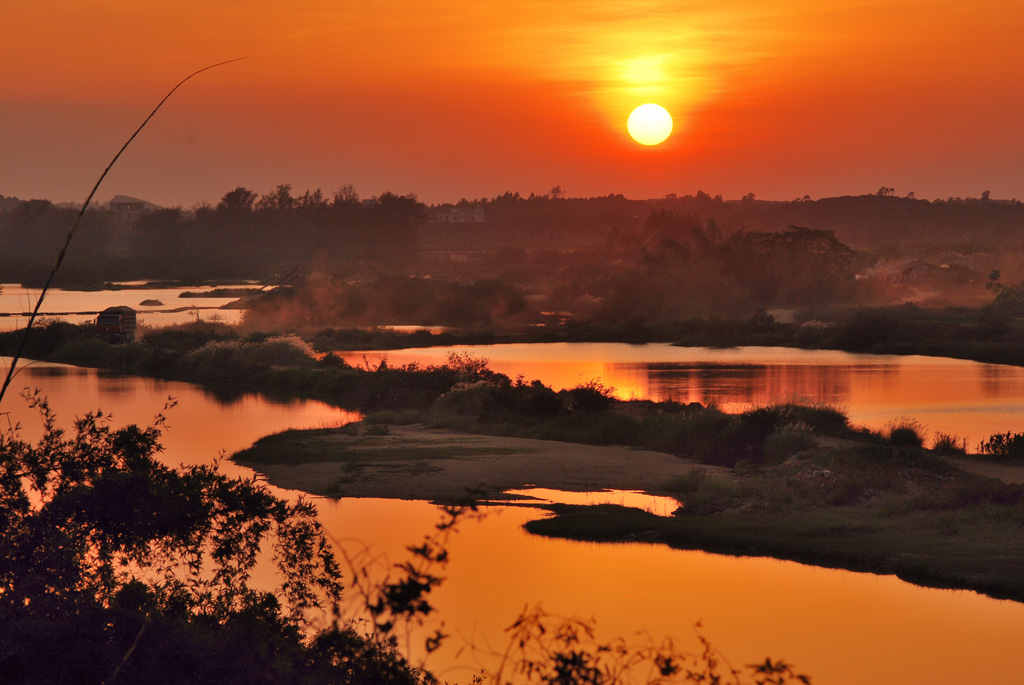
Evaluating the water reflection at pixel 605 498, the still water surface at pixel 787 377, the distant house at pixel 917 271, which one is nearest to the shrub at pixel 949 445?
the still water surface at pixel 787 377

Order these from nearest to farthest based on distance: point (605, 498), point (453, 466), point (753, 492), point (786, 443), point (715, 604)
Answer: point (715, 604)
point (753, 492)
point (605, 498)
point (786, 443)
point (453, 466)

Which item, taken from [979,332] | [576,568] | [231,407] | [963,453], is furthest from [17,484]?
[979,332]

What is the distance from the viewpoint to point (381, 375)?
4909 cm

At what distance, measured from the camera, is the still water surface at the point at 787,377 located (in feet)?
148

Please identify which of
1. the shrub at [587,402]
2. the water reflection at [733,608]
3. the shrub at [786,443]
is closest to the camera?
the water reflection at [733,608]

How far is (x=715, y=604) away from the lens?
64.8 feet

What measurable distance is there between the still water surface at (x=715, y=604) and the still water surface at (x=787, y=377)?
1855cm

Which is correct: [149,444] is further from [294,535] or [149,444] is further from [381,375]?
[381,375]

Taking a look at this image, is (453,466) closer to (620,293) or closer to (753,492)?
(753,492)

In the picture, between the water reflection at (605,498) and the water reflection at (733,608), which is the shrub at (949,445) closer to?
the water reflection at (605,498)

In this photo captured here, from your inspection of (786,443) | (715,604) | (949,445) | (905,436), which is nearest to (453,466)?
(786,443)

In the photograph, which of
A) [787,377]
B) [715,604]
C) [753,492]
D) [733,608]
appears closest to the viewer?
[733,608]

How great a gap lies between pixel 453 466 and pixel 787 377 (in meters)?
31.3

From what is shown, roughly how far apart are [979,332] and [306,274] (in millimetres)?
88804
